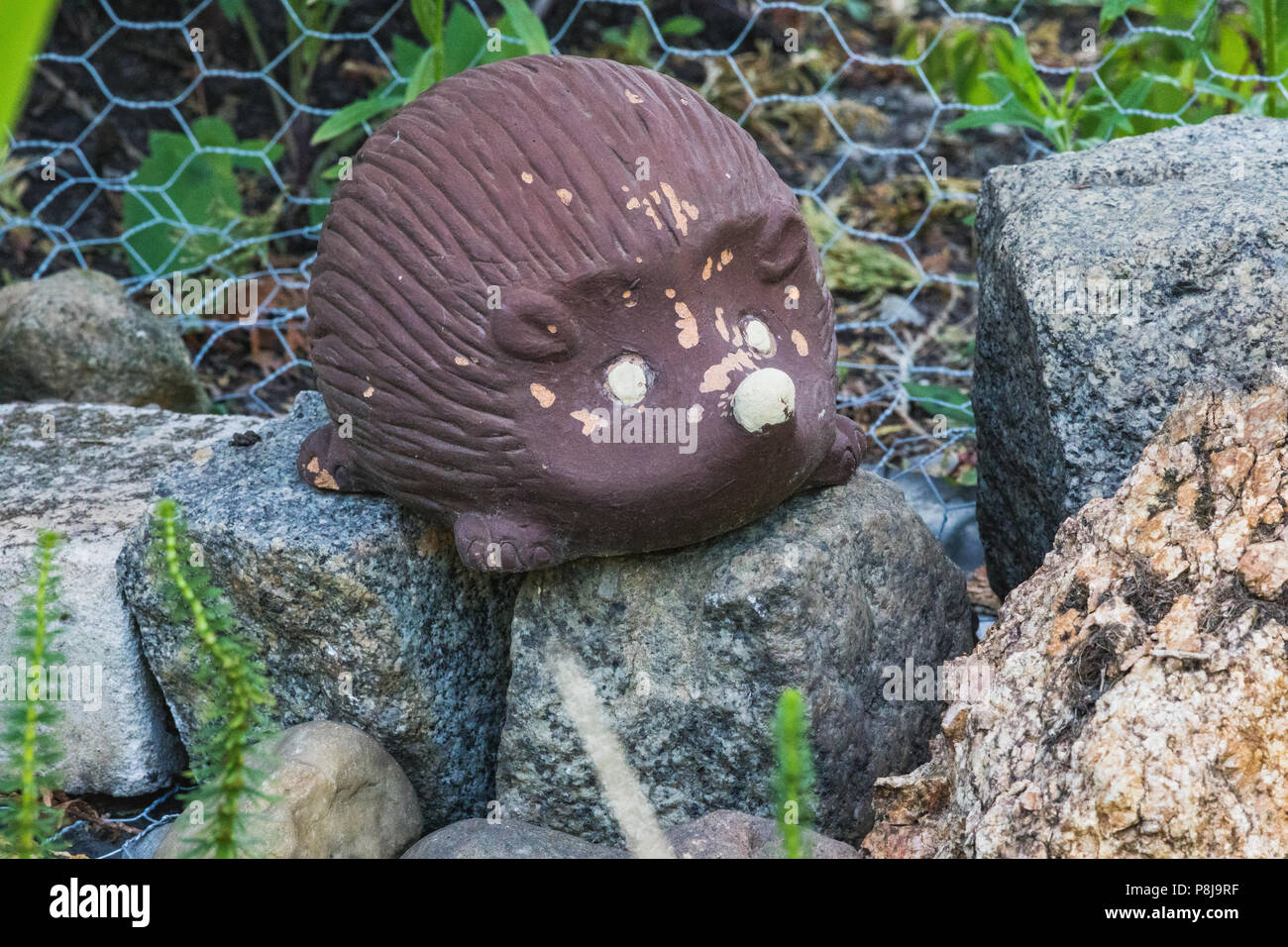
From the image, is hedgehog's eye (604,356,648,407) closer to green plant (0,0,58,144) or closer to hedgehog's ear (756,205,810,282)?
hedgehog's ear (756,205,810,282)

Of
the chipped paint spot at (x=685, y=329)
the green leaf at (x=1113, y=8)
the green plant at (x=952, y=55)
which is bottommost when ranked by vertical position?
the chipped paint spot at (x=685, y=329)

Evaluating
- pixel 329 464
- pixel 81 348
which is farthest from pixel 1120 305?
pixel 81 348

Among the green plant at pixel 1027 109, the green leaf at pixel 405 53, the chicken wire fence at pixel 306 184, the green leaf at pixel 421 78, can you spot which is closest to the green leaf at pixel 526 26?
the green leaf at pixel 421 78

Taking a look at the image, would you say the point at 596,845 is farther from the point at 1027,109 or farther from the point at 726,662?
the point at 1027,109

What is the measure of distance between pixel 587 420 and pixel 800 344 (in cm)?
30

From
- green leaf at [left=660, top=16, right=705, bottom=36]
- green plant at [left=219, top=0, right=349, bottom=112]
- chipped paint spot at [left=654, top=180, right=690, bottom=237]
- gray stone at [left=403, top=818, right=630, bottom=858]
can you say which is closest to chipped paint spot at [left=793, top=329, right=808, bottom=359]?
chipped paint spot at [left=654, top=180, right=690, bottom=237]

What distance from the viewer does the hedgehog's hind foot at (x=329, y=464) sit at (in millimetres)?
1832

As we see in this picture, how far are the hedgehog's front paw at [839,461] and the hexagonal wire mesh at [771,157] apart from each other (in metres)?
0.77

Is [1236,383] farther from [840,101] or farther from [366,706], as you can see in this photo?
[840,101]

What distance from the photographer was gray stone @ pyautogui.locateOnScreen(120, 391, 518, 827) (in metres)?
1.80

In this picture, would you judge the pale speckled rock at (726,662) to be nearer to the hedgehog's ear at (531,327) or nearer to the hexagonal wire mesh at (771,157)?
the hedgehog's ear at (531,327)

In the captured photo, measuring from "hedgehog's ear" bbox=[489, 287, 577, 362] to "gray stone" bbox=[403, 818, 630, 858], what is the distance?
543mm

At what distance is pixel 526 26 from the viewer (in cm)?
254
